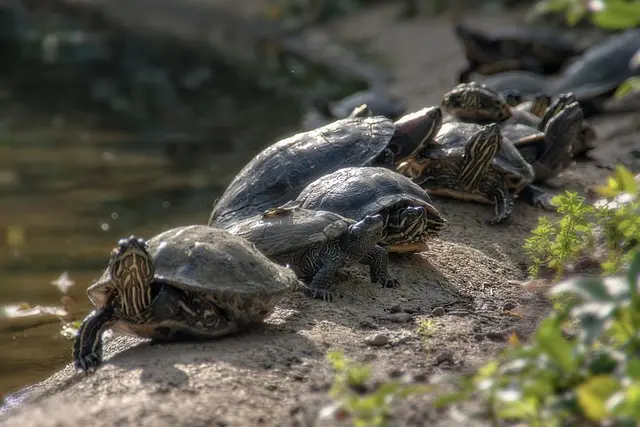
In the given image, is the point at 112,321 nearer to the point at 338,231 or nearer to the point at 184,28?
the point at 338,231

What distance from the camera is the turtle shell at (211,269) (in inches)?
178

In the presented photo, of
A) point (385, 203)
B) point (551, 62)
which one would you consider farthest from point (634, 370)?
point (551, 62)

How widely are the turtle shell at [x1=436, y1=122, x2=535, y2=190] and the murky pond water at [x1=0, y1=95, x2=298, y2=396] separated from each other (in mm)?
2579

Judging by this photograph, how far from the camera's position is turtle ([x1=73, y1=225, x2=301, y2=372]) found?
4492 millimetres

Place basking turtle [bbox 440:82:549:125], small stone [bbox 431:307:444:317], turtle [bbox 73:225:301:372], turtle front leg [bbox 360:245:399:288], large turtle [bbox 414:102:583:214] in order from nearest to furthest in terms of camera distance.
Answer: turtle [bbox 73:225:301:372]
small stone [bbox 431:307:444:317]
turtle front leg [bbox 360:245:399:288]
large turtle [bbox 414:102:583:214]
basking turtle [bbox 440:82:549:125]

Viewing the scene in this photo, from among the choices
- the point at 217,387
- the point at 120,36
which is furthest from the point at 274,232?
the point at 120,36

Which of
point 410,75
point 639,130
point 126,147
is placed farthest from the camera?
point 410,75

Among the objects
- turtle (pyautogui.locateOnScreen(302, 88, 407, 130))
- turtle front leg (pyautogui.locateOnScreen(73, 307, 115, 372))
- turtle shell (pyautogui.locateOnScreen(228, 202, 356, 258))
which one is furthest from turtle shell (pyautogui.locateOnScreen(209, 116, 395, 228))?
turtle (pyautogui.locateOnScreen(302, 88, 407, 130))

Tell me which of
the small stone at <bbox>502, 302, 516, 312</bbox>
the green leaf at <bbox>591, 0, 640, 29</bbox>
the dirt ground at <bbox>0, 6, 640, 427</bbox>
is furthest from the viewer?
the small stone at <bbox>502, 302, 516, 312</bbox>

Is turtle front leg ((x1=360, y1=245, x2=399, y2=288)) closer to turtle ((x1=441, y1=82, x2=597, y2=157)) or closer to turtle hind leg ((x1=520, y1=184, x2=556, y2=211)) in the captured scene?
turtle hind leg ((x1=520, y1=184, x2=556, y2=211))

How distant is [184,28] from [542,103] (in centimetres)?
2291

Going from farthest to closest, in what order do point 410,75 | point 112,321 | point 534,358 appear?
1. point 410,75
2. point 112,321
3. point 534,358

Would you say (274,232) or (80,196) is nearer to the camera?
(274,232)

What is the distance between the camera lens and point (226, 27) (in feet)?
99.1
